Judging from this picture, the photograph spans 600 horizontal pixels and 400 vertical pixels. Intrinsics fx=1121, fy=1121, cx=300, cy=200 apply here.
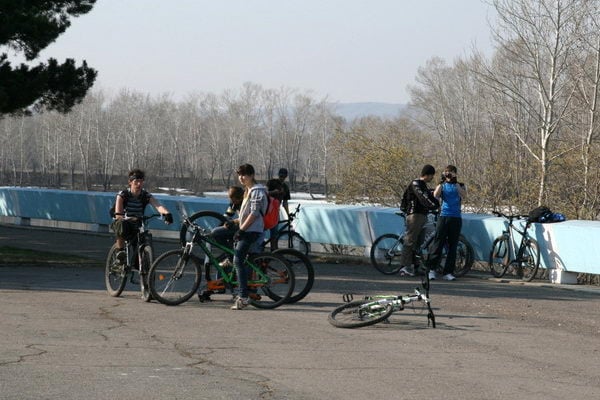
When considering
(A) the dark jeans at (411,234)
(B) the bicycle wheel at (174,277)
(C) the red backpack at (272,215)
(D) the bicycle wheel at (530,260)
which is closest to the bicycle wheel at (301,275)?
(C) the red backpack at (272,215)

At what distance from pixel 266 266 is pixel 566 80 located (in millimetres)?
31325

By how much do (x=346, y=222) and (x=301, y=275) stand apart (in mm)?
9184

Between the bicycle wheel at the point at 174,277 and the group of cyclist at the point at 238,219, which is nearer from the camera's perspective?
the group of cyclist at the point at 238,219

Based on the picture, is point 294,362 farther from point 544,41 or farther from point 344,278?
point 544,41

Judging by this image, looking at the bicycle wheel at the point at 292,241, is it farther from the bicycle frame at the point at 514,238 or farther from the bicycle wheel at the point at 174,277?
the bicycle wheel at the point at 174,277

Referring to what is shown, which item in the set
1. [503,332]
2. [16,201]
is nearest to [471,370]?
[503,332]

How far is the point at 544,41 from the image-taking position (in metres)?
39.8

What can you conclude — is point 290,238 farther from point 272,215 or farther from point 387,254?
point 272,215

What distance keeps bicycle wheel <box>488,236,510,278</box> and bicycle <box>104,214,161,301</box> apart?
6760 mm

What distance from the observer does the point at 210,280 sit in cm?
1387

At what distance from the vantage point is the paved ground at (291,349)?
8.36 meters

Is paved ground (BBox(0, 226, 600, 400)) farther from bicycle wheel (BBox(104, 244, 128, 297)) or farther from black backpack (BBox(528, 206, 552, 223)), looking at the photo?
black backpack (BBox(528, 206, 552, 223))

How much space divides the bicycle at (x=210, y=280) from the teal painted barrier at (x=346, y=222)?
259cm

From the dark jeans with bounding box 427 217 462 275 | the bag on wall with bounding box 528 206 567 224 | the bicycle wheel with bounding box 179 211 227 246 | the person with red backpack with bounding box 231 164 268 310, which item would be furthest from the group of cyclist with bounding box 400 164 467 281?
the person with red backpack with bounding box 231 164 268 310
